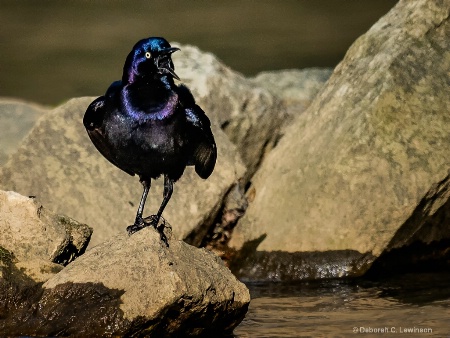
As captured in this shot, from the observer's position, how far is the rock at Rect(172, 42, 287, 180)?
9.39m

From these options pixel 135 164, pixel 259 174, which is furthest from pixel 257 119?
pixel 135 164

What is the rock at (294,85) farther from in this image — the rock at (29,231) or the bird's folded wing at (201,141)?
the rock at (29,231)

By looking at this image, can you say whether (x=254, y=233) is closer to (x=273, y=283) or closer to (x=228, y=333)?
(x=273, y=283)

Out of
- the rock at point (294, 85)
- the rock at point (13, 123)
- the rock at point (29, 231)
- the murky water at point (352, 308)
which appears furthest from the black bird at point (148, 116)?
the rock at point (294, 85)

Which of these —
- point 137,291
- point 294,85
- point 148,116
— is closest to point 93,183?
point 148,116

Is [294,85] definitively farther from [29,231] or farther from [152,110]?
[29,231]

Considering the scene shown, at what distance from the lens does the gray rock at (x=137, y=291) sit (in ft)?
18.8

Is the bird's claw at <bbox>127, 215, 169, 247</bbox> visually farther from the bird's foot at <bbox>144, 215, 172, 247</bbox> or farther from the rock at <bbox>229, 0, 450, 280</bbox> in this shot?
the rock at <bbox>229, 0, 450, 280</bbox>

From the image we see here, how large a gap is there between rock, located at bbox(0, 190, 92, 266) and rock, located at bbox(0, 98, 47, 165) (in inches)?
123

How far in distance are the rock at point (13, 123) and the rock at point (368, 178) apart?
2510 millimetres

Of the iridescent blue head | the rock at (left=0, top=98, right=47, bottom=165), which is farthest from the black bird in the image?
the rock at (left=0, top=98, right=47, bottom=165)

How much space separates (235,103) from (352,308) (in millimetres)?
2889

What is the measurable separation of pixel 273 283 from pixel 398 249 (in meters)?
0.96

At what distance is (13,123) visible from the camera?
10500 mm
